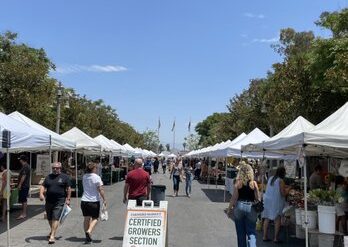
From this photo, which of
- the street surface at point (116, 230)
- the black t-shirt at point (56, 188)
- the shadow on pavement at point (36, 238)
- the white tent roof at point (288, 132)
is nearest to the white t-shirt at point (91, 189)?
the black t-shirt at point (56, 188)

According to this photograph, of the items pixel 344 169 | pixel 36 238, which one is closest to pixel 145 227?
pixel 36 238

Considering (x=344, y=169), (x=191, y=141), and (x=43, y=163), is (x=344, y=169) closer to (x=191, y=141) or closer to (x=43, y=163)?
(x=43, y=163)

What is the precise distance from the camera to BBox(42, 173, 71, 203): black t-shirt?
1124cm

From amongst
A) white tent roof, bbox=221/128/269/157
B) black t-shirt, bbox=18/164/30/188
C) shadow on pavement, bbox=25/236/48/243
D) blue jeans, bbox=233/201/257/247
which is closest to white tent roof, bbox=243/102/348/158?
blue jeans, bbox=233/201/257/247

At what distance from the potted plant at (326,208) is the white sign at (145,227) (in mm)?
3141

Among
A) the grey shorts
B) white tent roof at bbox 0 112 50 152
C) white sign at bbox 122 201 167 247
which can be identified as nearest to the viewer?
white sign at bbox 122 201 167 247

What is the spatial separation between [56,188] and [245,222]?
4356 mm

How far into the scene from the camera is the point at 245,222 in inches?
358

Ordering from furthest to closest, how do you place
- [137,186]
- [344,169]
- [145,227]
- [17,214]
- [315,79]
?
[315,79] < [344,169] < [17,214] < [137,186] < [145,227]

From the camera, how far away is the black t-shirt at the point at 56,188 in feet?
36.9

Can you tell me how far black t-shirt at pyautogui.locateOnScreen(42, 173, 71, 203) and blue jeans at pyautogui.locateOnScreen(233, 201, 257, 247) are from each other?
412cm

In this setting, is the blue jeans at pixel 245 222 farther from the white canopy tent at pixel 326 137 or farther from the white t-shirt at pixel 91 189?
the white t-shirt at pixel 91 189

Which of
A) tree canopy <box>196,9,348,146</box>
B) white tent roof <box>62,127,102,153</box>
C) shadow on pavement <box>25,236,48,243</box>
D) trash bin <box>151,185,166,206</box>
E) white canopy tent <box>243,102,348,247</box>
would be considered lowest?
shadow on pavement <box>25,236,48,243</box>

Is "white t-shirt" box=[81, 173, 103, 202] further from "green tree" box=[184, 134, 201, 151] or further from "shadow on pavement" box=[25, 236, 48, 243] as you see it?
"green tree" box=[184, 134, 201, 151]
